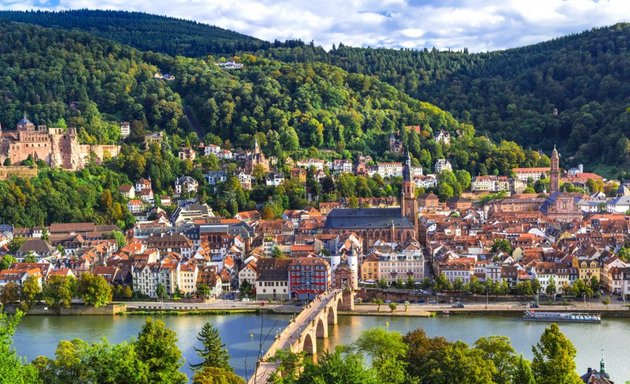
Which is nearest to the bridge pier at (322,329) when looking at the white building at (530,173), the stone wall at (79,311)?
the stone wall at (79,311)

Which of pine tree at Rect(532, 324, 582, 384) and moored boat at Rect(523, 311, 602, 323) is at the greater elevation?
pine tree at Rect(532, 324, 582, 384)

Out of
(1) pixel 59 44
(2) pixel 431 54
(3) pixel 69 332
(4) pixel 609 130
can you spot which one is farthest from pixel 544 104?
(3) pixel 69 332

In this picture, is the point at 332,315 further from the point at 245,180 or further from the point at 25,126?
the point at 25,126

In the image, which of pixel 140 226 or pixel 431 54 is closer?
pixel 140 226

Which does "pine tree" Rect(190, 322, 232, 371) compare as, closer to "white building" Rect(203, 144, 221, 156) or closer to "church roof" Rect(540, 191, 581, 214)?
"church roof" Rect(540, 191, 581, 214)

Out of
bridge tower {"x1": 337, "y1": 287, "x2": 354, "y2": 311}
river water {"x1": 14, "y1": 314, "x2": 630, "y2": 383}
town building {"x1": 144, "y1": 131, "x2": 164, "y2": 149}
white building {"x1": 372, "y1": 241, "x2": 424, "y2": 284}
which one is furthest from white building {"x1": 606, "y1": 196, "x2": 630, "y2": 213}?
town building {"x1": 144, "y1": 131, "x2": 164, "y2": 149}

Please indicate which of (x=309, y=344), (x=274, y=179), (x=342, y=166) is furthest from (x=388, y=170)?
(x=309, y=344)

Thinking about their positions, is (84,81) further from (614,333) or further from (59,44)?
(614,333)
